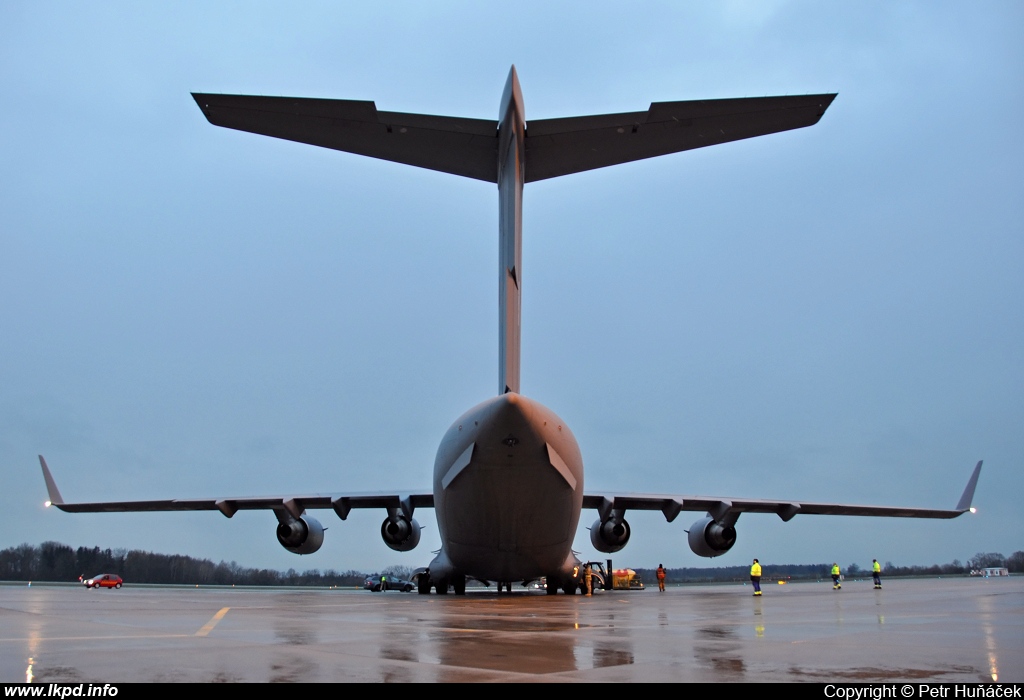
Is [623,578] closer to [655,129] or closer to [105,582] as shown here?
[105,582]

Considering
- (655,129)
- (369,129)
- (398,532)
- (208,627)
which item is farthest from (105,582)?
(655,129)

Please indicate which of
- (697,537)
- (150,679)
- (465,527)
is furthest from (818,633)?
(697,537)

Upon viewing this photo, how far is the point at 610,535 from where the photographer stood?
75.5 feet

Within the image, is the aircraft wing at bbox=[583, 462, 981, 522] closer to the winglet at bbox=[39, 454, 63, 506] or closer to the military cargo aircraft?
the military cargo aircraft

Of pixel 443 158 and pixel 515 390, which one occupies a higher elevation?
pixel 443 158

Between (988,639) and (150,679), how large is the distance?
5635 mm

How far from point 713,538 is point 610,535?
3.01m

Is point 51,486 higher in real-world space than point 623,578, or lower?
higher

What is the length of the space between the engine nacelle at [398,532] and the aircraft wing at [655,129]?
12255mm

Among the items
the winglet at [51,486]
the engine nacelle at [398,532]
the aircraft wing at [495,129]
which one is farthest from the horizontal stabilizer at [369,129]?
the winglet at [51,486]

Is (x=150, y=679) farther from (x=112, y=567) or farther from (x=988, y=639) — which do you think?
(x=112, y=567)

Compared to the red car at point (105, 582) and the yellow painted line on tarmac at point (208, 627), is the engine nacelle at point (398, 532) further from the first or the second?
the red car at point (105, 582)

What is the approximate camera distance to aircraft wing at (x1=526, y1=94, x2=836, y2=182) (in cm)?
1032

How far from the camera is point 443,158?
13109mm
